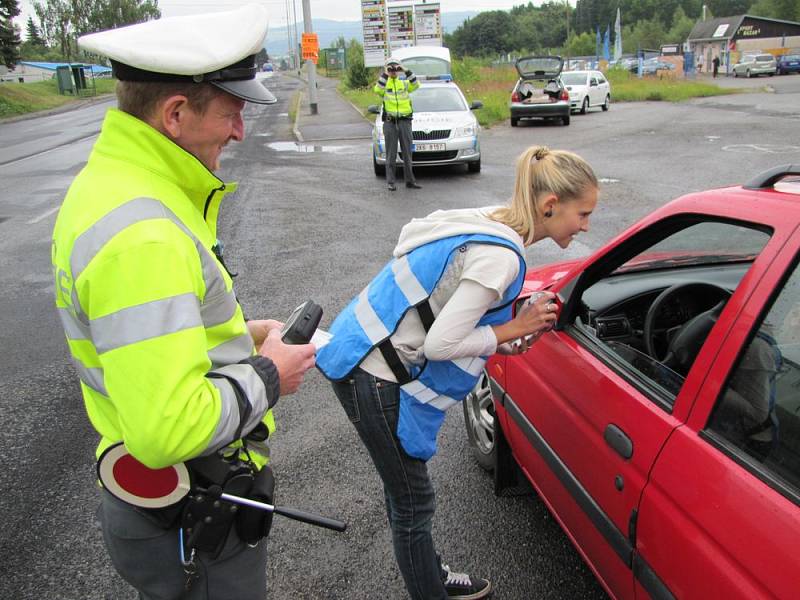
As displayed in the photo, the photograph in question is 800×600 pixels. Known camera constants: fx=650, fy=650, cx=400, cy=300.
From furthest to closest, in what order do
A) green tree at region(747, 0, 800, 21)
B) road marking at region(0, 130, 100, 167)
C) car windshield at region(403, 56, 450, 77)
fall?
green tree at region(747, 0, 800, 21)
car windshield at region(403, 56, 450, 77)
road marking at region(0, 130, 100, 167)

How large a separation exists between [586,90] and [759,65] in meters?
30.3

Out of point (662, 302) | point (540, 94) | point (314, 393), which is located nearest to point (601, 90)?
point (540, 94)

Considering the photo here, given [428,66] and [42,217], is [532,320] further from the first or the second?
[428,66]

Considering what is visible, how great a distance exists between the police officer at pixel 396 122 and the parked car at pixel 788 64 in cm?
4759

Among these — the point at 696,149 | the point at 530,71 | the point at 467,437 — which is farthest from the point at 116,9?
the point at 467,437

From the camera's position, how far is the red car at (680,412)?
4.85ft

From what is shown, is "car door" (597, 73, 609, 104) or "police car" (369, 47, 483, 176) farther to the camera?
"car door" (597, 73, 609, 104)

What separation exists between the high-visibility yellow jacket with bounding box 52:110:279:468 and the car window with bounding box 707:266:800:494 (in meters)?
1.12

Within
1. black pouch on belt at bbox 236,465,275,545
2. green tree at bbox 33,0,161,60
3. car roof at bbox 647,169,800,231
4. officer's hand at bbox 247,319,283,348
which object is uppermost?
green tree at bbox 33,0,161,60

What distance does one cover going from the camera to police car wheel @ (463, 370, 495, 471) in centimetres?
319

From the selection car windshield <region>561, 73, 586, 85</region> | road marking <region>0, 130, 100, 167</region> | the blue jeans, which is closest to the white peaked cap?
the blue jeans

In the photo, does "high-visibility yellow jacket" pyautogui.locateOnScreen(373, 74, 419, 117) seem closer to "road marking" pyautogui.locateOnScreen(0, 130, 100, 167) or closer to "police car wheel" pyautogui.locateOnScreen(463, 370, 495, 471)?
"police car wheel" pyautogui.locateOnScreen(463, 370, 495, 471)

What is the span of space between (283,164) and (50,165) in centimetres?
557

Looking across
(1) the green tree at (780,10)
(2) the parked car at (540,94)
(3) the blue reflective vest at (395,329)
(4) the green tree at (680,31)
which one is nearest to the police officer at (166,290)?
(3) the blue reflective vest at (395,329)
